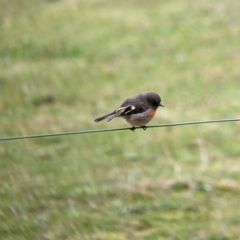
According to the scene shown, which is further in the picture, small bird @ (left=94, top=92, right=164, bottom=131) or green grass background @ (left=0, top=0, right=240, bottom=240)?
green grass background @ (left=0, top=0, right=240, bottom=240)

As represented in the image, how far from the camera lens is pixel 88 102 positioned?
39.8ft

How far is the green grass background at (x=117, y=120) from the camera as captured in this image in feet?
26.7

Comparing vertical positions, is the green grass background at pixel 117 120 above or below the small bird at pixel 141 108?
below

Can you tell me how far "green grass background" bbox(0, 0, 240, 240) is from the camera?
8148 millimetres

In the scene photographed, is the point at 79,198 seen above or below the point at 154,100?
below

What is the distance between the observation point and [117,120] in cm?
1159

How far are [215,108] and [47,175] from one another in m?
3.28

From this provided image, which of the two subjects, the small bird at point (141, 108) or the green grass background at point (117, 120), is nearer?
the small bird at point (141, 108)

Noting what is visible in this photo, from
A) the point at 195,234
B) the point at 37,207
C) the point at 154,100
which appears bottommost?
the point at 195,234

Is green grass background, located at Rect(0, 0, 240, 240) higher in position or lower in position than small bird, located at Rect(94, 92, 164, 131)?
lower

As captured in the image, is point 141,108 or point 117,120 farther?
point 117,120

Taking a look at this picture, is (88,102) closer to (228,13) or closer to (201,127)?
(201,127)

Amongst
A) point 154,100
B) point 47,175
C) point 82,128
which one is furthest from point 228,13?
point 154,100

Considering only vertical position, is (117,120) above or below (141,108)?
below
